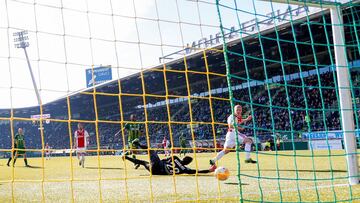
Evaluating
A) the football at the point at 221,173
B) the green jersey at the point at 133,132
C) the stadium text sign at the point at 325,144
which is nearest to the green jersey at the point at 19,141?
the green jersey at the point at 133,132

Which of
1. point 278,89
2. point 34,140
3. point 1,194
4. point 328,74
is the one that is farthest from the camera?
point 34,140

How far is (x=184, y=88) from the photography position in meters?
35.1

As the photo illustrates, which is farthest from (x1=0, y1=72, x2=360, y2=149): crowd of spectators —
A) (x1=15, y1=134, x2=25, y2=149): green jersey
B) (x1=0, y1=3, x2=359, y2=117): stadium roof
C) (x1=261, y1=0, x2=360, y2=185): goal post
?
(x1=261, y1=0, x2=360, y2=185): goal post

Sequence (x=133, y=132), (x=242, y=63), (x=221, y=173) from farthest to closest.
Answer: (x=242, y=63) → (x=133, y=132) → (x=221, y=173)

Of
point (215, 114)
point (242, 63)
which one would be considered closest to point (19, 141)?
point (242, 63)

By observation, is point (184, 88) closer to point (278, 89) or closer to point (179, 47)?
point (278, 89)

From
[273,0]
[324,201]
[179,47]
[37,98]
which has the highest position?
[273,0]

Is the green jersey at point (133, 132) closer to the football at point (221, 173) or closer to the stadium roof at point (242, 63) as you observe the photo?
the football at point (221, 173)

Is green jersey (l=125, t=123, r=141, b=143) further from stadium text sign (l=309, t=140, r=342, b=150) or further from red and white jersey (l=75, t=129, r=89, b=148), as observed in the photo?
stadium text sign (l=309, t=140, r=342, b=150)

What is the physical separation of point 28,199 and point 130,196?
1.46 metres

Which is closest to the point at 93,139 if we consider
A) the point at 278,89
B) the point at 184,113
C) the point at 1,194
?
the point at 184,113

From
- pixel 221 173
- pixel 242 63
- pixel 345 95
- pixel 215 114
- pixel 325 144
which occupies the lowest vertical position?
pixel 325 144

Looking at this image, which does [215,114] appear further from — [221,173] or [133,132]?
[221,173]

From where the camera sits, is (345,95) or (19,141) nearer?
(345,95)
